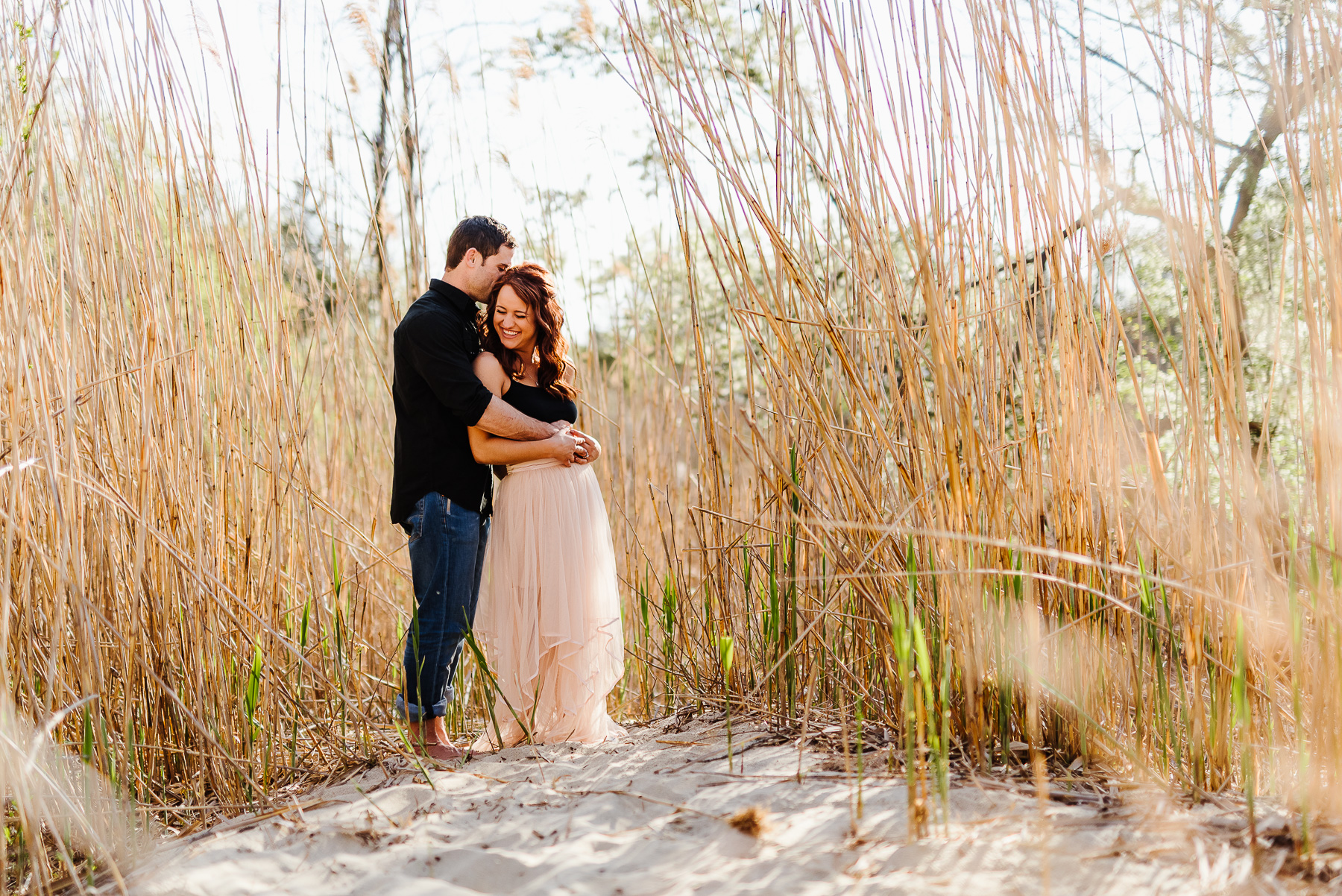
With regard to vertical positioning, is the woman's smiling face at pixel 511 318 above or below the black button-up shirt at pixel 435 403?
above

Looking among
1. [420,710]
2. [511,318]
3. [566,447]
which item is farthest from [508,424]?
[420,710]

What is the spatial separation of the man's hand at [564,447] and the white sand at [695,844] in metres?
0.75

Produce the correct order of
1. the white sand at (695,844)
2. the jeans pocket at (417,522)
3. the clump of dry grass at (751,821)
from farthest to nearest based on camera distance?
the jeans pocket at (417,522) < the clump of dry grass at (751,821) < the white sand at (695,844)

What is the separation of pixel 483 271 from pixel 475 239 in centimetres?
8

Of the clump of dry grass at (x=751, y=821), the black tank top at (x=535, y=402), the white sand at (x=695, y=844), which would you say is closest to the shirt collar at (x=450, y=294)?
the black tank top at (x=535, y=402)

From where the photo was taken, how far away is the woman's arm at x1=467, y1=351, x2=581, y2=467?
2029mm

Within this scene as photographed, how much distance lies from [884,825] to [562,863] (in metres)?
0.45

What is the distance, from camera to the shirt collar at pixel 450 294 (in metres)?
2.08

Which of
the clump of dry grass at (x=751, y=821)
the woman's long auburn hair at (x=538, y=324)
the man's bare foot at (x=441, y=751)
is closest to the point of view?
the clump of dry grass at (x=751, y=821)

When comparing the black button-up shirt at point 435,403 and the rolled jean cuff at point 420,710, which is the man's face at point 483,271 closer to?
the black button-up shirt at point 435,403

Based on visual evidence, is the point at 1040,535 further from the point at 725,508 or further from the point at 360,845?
the point at 360,845

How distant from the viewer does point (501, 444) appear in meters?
2.03

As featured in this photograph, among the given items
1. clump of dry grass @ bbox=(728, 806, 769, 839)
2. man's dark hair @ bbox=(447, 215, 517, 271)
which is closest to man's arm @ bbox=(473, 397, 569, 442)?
man's dark hair @ bbox=(447, 215, 517, 271)

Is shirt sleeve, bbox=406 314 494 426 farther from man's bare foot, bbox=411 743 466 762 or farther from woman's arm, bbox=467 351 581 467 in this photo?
man's bare foot, bbox=411 743 466 762
